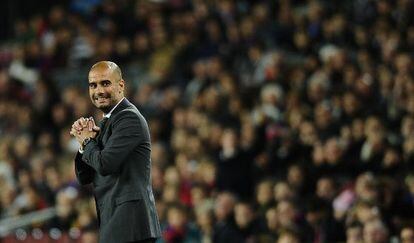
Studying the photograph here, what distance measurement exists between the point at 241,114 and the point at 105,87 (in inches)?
239

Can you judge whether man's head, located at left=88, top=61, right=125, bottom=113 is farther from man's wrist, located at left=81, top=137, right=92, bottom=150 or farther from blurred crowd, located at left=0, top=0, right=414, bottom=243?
blurred crowd, located at left=0, top=0, right=414, bottom=243

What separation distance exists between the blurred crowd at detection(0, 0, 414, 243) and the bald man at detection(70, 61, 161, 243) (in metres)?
3.32

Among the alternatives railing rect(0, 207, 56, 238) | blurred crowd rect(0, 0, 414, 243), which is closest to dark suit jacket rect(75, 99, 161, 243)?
blurred crowd rect(0, 0, 414, 243)

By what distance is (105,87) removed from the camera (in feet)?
16.3

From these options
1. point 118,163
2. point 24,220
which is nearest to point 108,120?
point 118,163

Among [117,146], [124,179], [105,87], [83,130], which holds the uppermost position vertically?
[105,87]

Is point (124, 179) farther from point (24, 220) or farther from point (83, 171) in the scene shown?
point (24, 220)

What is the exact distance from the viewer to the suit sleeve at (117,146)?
4871mm

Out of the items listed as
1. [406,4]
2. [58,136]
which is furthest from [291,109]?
[58,136]

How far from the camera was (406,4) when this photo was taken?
11.0 metres

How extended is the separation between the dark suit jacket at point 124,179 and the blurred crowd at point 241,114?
3316mm

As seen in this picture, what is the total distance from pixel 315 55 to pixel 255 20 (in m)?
1.41

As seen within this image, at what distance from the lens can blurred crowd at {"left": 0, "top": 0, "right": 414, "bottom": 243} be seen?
895 cm

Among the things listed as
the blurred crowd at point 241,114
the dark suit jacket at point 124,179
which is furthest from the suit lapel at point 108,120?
the blurred crowd at point 241,114
